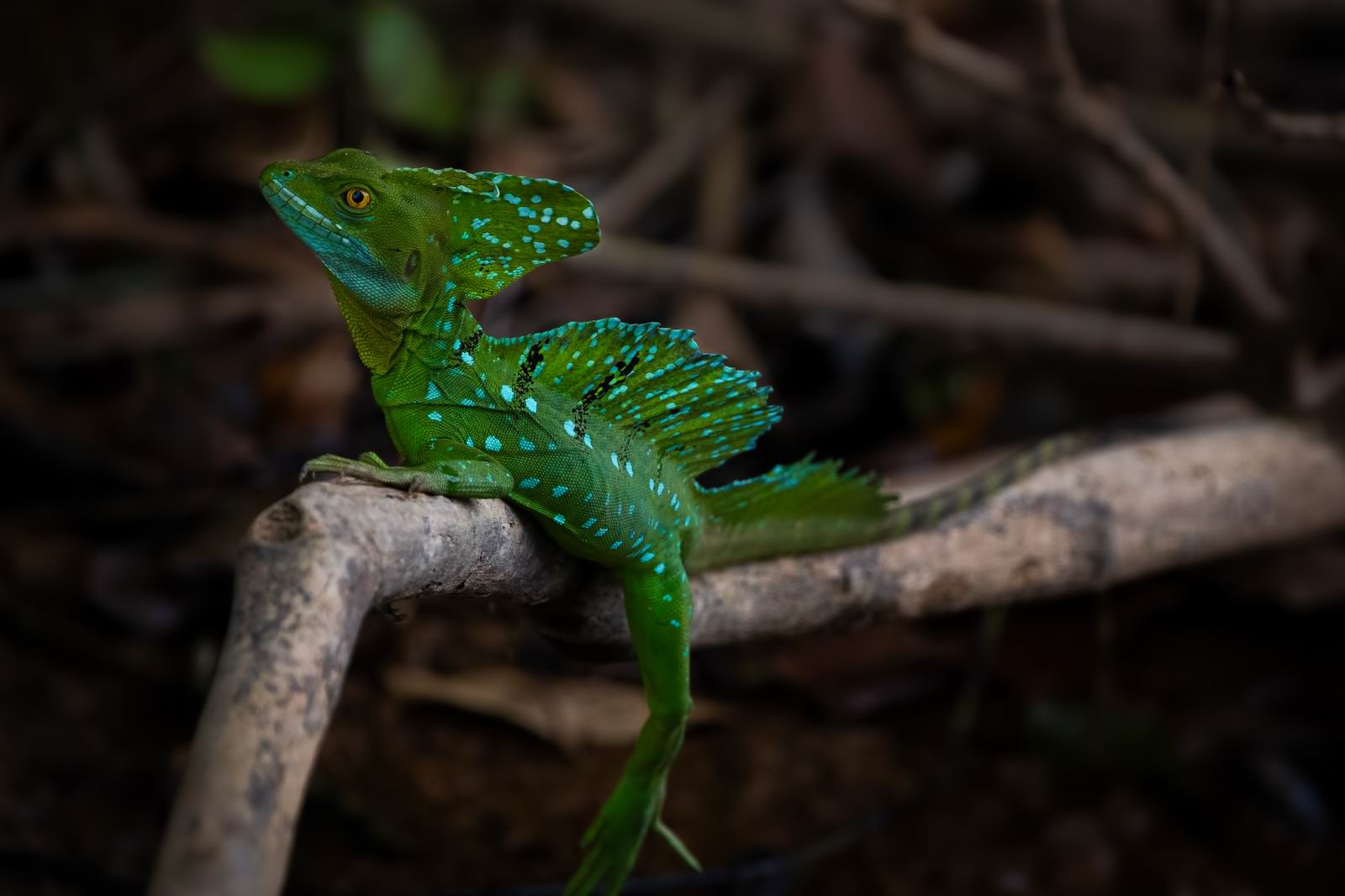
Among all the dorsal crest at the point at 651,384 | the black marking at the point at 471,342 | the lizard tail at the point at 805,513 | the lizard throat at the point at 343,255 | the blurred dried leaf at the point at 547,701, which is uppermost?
the lizard throat at the point at 343,255

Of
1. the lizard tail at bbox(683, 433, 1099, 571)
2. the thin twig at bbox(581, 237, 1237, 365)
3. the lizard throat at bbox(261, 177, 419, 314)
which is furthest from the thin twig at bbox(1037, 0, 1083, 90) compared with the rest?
the lizard throat at bbox(261, 177, 419, 314)

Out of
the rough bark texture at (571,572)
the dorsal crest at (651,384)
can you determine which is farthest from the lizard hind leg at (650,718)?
the dorsal crest at (651,384)

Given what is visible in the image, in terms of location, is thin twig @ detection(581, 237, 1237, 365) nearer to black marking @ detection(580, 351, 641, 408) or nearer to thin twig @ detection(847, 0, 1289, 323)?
thin twig @ detection(847, 0, 1289, 323)

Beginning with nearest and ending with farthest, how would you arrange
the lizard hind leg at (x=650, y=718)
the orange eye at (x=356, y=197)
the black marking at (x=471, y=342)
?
the orange eye at (x=356, y=197) < the black marking at (x=471, y=342) < the lizard hind leg at (x=650, y=718)

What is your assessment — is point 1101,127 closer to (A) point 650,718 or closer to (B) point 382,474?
(A) point 650,718

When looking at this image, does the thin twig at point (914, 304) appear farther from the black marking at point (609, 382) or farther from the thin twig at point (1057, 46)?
the black marking at point (609, 382)

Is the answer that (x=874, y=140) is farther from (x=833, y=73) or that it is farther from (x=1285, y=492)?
(x=1285, y=492)

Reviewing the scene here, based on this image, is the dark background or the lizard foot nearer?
the lizard foot
